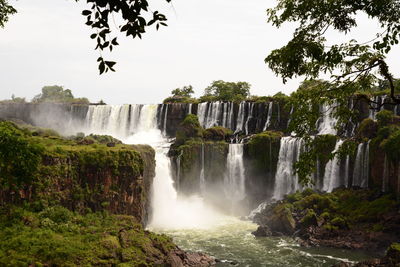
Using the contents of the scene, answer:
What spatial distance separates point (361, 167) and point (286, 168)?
8032mm

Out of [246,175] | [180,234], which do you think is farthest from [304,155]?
[246,175]

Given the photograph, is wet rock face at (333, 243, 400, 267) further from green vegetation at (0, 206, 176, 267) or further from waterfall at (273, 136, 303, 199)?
waterfall at (273, 136, 303, 199)

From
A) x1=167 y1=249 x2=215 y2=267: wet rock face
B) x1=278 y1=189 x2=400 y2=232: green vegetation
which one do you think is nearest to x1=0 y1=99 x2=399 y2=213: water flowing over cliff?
x1=278 y1=189 x2=400 y2=232: green vegetation

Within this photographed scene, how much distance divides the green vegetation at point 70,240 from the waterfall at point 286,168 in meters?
20.3

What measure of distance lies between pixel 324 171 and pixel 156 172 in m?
17.5

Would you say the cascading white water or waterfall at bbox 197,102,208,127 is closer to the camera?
the cascading white water

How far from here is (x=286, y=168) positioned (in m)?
43.3

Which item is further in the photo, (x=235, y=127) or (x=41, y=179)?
(x=235, y=127)

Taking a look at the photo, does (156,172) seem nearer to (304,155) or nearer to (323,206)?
(323,206)

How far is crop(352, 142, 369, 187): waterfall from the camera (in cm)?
3738

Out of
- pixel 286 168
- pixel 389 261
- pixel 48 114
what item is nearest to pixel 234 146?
pixel 286 168

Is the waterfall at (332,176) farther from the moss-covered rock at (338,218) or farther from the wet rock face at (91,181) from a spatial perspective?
the wet rock face at (91,181)

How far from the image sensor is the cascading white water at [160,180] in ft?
126

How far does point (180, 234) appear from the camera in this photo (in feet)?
109
